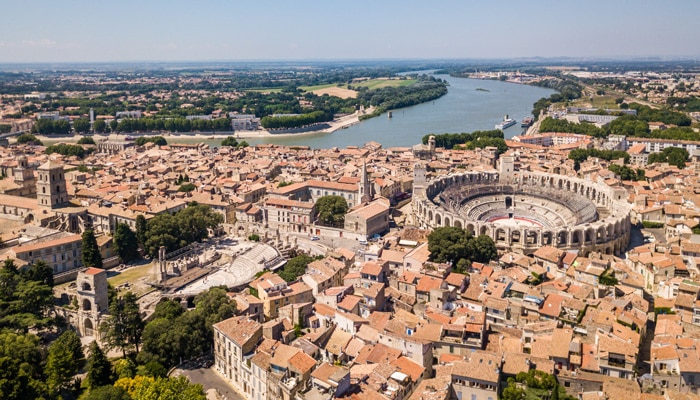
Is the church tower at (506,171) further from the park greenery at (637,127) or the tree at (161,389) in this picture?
the tree at (161,389)

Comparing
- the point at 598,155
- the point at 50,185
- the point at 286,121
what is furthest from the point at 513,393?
Answer: the point at 286,121

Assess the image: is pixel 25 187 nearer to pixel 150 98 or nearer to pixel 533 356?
pixel 533 356

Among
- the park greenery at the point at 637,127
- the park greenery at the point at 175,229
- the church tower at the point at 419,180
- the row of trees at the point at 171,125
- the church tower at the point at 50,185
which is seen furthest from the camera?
the row of trees at the point at 171,125

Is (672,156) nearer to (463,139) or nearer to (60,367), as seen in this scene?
(463,139)

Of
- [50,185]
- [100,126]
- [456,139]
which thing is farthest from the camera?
[100,126]

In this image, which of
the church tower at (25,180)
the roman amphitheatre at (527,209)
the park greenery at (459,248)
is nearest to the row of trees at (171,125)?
the church tower at (25,180)

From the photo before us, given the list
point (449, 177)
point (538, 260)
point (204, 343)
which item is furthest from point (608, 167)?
point (204, 343)

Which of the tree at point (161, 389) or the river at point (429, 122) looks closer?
the tree at point (161, 389)
